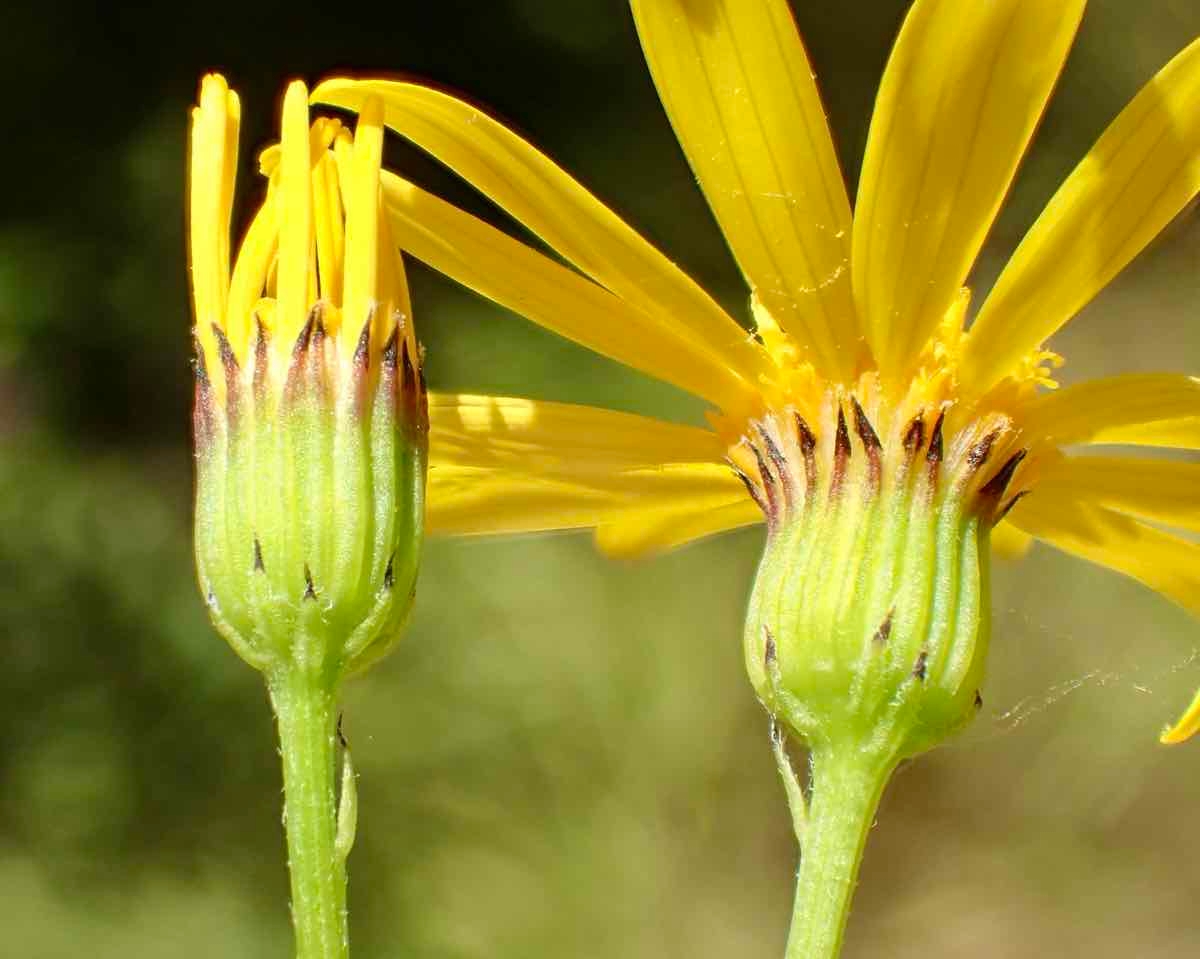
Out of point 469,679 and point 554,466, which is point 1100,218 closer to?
point 554,466

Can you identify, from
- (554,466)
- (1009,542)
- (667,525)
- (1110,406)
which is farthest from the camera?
(1009,542)

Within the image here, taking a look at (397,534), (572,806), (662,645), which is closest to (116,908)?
(572,806)

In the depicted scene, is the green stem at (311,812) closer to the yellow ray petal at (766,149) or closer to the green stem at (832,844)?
the green stem at (832,844)

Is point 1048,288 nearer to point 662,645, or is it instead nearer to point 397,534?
point 397,534

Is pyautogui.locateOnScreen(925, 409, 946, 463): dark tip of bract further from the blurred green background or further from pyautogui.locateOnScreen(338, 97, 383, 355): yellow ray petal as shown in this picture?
the blurred green background

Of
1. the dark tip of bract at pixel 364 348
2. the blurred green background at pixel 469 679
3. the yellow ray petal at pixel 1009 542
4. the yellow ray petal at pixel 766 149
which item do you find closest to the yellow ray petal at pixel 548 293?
the yellow ray petal at pixel 766 149

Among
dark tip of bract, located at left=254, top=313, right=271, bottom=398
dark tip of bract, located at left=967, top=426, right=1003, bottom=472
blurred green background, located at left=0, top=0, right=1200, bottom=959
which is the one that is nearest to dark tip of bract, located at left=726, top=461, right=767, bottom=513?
dark tip of bract, located at left=967, top=426, right=1003, bottom=472

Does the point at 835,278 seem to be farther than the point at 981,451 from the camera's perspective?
Yes

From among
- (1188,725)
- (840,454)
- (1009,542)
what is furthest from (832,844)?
(1009,542)
